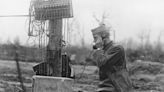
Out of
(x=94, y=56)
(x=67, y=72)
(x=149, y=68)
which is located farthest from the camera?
(x=149, y=68)

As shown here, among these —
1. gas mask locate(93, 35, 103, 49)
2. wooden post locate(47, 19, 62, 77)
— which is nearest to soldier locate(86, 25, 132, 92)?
gas mask locate(93, 35, 103, 49)

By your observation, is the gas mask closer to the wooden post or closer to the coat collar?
the coat collar

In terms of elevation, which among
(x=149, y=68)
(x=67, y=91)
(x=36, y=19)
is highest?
(x=36, y=19)

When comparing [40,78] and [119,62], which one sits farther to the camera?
[40,78]

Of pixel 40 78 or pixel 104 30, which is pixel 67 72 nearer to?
pixel 40 78

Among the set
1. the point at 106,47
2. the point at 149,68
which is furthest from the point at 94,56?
the point at 149,68

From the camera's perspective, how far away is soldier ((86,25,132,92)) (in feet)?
11.3

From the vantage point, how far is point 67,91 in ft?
12.9

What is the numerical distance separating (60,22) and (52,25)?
0.46 ft

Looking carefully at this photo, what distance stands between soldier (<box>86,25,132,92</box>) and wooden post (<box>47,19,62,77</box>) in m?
0.75

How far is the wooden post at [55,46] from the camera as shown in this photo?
4.11 meters

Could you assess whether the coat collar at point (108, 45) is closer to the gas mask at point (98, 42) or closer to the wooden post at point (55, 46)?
the gas mask at point (98, 42)

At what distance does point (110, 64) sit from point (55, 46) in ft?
3.25

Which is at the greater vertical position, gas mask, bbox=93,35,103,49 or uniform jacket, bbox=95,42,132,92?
gas mask, bbox=93,35,103,49
